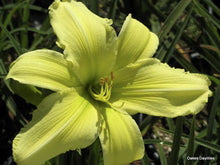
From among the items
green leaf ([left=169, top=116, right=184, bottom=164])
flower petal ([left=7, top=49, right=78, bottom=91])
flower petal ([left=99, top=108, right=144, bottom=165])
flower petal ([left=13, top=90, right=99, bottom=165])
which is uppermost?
flower petal ([left=7, top=49, right=78, bottom=91])

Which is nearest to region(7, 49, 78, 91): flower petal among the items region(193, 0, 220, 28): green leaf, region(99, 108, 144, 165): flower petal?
region(99, 108, 144, 165): flower petal

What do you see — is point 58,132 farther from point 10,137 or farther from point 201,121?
point 201,121

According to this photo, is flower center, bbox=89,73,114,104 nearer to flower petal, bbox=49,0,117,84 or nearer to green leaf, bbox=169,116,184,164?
flower petal, bbox=49,0,117,84

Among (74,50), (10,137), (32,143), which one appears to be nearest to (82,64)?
(74,50)

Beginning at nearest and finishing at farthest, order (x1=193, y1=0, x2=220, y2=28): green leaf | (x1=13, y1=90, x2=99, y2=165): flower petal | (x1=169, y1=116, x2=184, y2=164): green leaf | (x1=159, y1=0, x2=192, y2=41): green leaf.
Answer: (x1=13, y1=90, x2=99, y2=165): flower petal < (x1=169, y1=116, x2=184, y2=164): green leaf < (x1=159, y1=0, x2=192, y2=41): green leaf < (x1=193, y1=0, x2=220, y2=28): green leaf

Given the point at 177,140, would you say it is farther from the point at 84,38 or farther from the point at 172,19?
the point at 172,19

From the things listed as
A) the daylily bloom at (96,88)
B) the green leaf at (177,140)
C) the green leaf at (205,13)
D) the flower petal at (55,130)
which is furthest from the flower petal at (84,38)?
the green leaf at (205,13)
